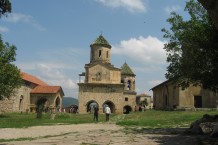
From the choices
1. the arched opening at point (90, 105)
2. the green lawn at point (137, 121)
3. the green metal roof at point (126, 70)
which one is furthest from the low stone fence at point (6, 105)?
the green metal roof at point (126, 70)

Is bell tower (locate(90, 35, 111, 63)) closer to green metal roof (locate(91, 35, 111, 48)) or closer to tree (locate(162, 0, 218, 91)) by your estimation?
green metal roof (locate(91, 35, 111, 48))

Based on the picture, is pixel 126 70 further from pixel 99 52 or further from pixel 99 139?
pixel 99 139

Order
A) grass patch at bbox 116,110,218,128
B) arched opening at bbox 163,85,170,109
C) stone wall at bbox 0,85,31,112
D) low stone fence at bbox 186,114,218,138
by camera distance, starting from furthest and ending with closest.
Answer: stone wall at bbox 0,85,31,112 → arched opening at bbox 163,85,170,109 → grass patch at bbox 116,110,218,128 → low stone fence at bbox 186,114,218,138

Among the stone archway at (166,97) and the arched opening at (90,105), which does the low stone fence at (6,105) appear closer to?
the arched opening at (90,105)

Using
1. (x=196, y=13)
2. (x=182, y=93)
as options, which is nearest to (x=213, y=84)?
(x=196, y=13)

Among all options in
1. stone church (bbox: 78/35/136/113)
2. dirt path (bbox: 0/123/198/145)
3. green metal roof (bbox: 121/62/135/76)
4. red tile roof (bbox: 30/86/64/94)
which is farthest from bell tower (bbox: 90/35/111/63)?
dirt path (bbox: 0/123/198/145)

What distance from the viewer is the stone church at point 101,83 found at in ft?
172

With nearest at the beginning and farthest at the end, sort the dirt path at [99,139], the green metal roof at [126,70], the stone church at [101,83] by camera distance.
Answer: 1. the dirt path at [99,139]
2. the stone church at [101,83]
3. the green metal roof at [126,70]

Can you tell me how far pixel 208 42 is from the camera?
14.5 m

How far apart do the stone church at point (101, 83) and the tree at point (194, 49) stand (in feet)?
108

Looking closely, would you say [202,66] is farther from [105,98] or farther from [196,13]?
[105,98]

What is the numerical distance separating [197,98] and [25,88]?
3293 cm

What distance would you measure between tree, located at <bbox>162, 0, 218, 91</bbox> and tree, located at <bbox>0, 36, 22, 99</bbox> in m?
23.0

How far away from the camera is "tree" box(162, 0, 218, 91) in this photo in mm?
14883
